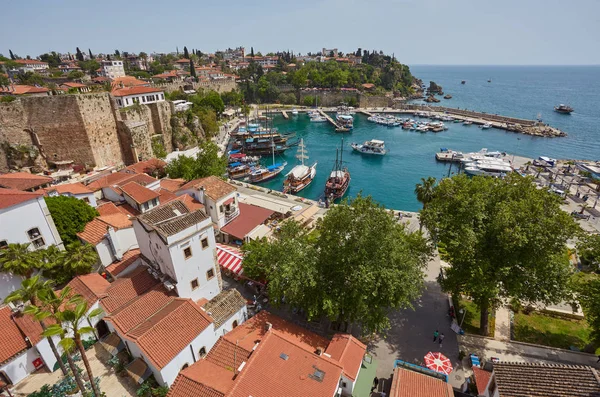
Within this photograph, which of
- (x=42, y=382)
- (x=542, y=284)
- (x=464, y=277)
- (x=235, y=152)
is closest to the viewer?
(x=42, y=382)

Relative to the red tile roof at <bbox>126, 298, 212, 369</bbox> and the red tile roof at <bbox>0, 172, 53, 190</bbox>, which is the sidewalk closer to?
the red tile roof at <bbox>126, 298, 212, 369</bbox>

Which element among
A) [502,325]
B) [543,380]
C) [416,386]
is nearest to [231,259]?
[416,386]

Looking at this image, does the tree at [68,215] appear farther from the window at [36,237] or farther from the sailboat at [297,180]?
the sailboat at [297,180]

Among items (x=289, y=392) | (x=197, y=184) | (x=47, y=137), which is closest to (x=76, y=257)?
(x=197, y=184)

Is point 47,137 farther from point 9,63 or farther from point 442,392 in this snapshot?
point 9,63

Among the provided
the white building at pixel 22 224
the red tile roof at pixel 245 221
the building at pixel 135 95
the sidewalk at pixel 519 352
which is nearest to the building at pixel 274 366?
the sidewalk at pixel 519 352

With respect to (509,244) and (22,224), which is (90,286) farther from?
(509,244)
